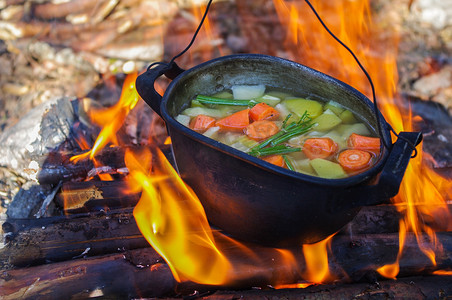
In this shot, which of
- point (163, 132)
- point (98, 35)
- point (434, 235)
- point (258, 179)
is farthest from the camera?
point (98, 35)

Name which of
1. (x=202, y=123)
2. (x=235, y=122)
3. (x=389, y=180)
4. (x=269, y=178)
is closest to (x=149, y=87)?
(x=202, y=123)

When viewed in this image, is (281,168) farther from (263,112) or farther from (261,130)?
(263,112)

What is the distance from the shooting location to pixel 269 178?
1.90 meters

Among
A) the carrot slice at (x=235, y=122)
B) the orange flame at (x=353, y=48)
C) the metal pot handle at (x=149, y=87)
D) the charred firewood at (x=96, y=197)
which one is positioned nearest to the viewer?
the metal pot handle at (x=149, y=87)

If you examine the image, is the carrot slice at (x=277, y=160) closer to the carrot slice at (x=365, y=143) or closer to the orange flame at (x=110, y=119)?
the carrot slice at (x=365, y=143)

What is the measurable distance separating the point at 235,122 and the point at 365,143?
85 cm

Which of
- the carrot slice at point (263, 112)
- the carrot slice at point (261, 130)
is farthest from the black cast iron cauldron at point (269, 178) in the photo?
the carrot slice at point (261, 130)

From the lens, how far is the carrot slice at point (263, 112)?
8.55 ft

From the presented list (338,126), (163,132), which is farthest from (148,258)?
(163,132)

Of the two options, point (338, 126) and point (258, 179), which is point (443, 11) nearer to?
point (338, 126)

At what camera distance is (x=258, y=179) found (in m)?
1.94

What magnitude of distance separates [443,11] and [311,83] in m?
4.89

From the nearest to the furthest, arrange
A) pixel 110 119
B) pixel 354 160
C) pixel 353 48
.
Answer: pixel 354 160
pixel 110 119
pixel 353 48

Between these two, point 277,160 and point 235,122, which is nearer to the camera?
point 277,160
